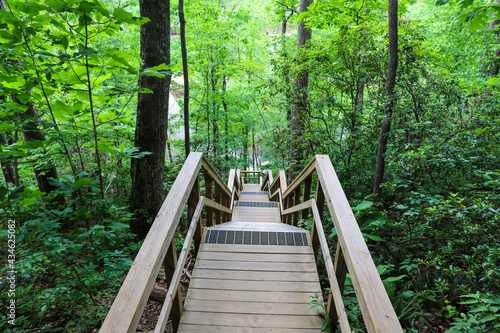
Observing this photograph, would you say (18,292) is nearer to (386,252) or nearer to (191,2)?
(386,252)

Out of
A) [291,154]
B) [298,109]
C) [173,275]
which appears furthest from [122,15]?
[291,154]

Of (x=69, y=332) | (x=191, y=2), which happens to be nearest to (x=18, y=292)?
(x=69, y=332)

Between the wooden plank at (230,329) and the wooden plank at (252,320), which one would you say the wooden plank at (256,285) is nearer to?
the wooden plank at (252,320)

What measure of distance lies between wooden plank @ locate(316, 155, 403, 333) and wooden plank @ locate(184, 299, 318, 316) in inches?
33.0

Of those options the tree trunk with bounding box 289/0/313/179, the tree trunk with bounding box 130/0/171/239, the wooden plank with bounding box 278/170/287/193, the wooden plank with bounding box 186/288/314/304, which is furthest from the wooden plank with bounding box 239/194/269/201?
the wooden plank with bounding box 186/288/314/304

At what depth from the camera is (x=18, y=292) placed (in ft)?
7.86

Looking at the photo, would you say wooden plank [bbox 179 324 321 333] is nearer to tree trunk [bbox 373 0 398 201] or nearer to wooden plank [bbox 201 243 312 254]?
wooden plank [bbox 201 243 312 254]

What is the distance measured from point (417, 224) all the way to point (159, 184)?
3.83 meters

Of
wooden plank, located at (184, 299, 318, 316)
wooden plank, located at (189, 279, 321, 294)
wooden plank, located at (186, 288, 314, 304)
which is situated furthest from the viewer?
wooden plank, located at (189, 279, 321, 294)

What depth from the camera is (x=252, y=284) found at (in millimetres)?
2473

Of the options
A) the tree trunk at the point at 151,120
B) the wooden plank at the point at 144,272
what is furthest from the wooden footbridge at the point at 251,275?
the tree trunk at the point at 151,120

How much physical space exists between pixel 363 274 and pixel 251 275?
1387 millimetres

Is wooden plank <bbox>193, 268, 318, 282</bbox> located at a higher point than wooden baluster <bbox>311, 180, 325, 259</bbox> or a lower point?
lower

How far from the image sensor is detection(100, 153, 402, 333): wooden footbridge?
135 centimetres
